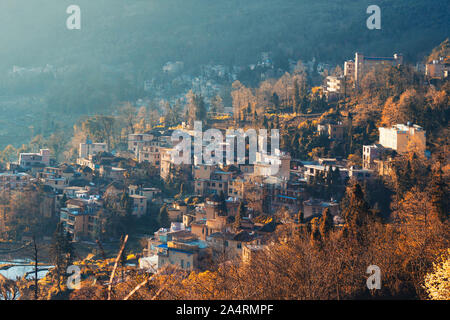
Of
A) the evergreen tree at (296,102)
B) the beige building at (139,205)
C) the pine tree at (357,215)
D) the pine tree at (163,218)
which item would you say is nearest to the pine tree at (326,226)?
the pine tree at (357,215)

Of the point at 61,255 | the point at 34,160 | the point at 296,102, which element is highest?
the point at 296,102

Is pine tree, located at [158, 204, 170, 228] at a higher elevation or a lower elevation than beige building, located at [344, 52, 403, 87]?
lower

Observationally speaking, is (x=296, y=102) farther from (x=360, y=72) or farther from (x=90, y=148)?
(x=90, y=148)

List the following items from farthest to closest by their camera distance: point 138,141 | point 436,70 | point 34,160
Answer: point 138,141
point 436,70
point 34,160

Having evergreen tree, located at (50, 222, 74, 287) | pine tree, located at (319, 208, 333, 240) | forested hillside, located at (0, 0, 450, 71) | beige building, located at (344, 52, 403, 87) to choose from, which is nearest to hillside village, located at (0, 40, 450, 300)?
pine tree, located at (319, 208, 333, 240)

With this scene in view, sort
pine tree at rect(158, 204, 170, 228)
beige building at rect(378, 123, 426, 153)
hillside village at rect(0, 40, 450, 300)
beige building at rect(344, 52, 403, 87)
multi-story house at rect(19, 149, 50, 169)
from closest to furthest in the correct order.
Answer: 1. hillside village at rect(0, 40, 450, 300)
2. pine tree at rect(158, 204, 170, 228)
3. beige building at rect(378, 123, 426, 153)
4. multi-story house at rect(19, 149, 50, 169)
5. beige building at rect(344, 52, 403, 87)

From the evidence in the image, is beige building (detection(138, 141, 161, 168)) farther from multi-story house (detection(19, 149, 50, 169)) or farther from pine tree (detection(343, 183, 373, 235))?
pine tree (detection(343, 183, 373, 235))

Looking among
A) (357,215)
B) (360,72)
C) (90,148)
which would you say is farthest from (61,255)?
(360,72)

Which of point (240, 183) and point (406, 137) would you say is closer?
point (406, 137)

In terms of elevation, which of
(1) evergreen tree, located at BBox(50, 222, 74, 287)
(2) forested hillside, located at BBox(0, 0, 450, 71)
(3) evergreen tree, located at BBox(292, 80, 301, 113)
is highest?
(2) forested hillside, located at BBox(0, 0, 450, 71)
